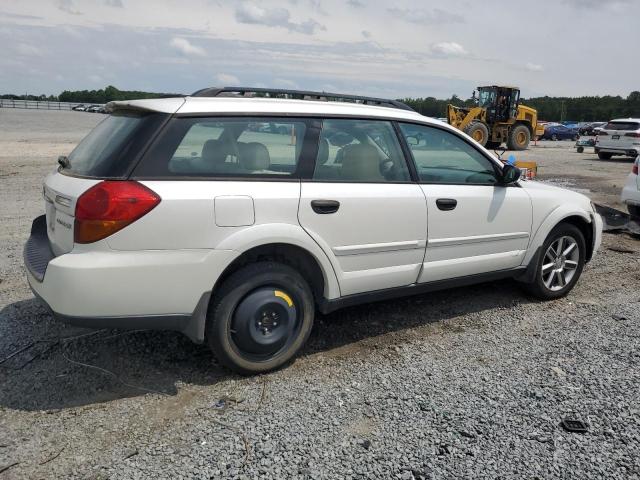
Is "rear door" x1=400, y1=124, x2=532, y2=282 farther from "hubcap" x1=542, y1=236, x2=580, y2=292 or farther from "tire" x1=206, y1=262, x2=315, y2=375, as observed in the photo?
"tire" x1=206, y1=262, x2=315, y2=375

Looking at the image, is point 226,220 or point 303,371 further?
point 303,371

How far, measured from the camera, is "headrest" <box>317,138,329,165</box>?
3.66 metres

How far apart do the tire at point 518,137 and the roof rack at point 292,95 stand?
22748mm

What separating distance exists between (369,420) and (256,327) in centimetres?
90

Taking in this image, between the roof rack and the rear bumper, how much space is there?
1155 mm

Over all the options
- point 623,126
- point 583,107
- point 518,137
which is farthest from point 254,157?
point 583,107

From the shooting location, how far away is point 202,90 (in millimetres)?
3656

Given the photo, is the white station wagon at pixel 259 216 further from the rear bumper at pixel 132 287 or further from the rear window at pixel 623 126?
the rear window at pixel 623 126

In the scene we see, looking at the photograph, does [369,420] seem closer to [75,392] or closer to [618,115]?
[75,392]

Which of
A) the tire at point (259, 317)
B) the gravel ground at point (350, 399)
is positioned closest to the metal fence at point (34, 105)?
the gravel ground at point (350, 399)

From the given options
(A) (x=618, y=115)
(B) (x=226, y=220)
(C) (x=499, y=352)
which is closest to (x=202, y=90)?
(B) (x=226, y=220)

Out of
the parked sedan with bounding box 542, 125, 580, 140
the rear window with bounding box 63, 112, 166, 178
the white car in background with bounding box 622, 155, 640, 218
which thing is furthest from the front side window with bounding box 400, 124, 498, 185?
the parked sedan with bounding box 542, 125, 580, 140

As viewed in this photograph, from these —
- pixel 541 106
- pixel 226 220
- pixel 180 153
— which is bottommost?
pixel 226 220

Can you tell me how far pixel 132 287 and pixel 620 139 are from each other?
22.7 meters
